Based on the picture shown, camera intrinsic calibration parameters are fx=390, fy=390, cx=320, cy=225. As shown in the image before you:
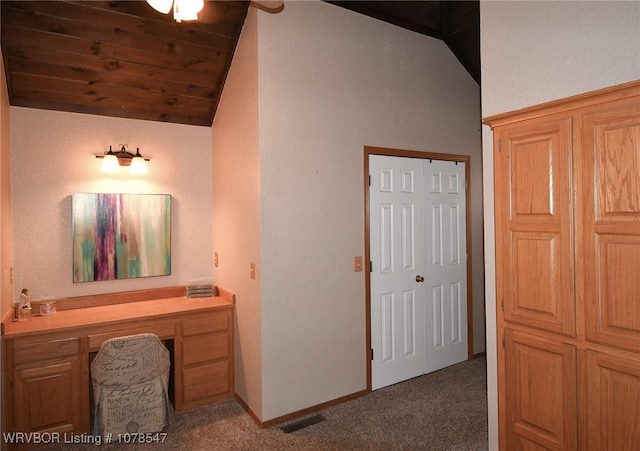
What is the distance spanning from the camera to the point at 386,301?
3539mm

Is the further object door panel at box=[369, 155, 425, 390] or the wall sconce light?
door panel at box=[369, 155, 425, 390]

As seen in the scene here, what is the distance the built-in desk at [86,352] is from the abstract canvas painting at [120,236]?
27cm

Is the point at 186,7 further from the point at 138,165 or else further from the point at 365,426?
the point at 365,426

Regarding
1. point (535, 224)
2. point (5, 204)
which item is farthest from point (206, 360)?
point (535, 224)

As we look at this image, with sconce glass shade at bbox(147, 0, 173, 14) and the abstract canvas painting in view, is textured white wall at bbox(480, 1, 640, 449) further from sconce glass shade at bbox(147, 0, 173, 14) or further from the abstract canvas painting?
the abstract canvas painting

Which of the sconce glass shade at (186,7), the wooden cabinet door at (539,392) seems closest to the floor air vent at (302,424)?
the wooden cabinet door at (539,392)

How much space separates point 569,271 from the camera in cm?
177

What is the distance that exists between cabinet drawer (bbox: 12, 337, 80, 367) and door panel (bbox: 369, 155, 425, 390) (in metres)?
2.32

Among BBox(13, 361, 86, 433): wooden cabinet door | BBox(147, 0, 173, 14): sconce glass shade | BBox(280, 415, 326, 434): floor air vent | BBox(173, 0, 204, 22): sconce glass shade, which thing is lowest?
BBox(280, 415, 326, 434): floor air vent

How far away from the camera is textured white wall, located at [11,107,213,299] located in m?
3.13

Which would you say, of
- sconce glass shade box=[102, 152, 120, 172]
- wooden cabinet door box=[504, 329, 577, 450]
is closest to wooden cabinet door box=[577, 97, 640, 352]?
wooden cabinet door box=[504, 329, 577, 450]

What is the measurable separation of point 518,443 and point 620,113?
165cm

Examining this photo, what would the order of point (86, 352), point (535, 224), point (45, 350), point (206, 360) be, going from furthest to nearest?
point (206, 360), point (86, 352), point (45, 350), point (535, 224)

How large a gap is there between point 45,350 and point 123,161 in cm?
160
